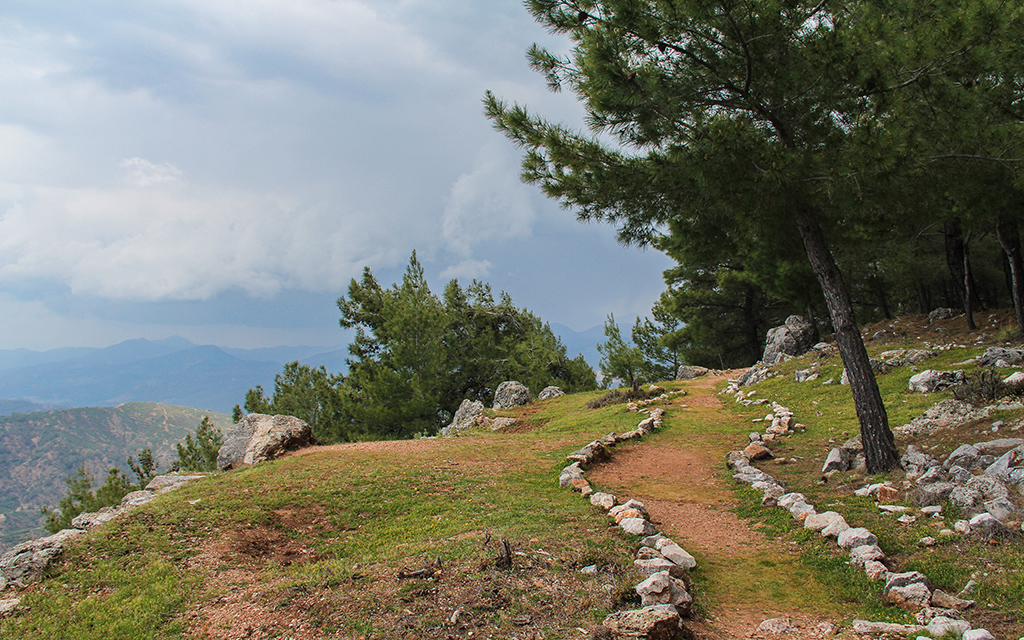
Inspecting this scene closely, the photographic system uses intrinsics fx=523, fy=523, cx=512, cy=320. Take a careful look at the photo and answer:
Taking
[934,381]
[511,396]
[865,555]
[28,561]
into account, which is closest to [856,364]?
[865,555]

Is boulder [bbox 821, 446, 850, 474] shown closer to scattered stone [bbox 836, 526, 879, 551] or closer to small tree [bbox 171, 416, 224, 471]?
scattered stone [bbox 836, 526, 879, 551]

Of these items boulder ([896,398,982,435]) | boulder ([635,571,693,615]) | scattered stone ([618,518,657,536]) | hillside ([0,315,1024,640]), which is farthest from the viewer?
boulder ([896,398,982,435])

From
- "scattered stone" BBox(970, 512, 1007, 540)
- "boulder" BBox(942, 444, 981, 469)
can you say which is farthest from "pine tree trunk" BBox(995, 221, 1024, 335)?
"scattered stone" BBox(970, 512, 1007, 540)

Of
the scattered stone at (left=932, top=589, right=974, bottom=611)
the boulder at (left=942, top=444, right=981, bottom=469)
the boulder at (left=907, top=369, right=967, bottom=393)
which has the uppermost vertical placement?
the boulder at (left=907, top=369, right=967, bottom=393)

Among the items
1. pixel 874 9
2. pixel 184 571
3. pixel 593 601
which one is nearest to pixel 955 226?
pixel 874 9

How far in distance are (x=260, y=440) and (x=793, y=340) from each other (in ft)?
87.1

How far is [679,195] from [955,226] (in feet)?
59.1

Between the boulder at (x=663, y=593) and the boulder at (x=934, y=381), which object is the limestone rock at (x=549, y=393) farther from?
the boulder at (x=663, y=593)

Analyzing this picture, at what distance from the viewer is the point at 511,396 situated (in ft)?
85.4

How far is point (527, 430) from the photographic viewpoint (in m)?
19.4

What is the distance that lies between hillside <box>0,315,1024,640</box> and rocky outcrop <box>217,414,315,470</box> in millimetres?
2137

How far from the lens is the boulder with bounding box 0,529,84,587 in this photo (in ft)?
20.6

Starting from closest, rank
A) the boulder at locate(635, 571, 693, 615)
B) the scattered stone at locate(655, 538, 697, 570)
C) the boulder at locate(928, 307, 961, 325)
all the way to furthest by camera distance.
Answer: the boulder at locate(635, 571, 693, 615), the scattered stone at locate(655, 538, 697, 570), the boulder at locate(928, 307, 961, 325)

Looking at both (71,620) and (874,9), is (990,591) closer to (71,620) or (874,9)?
(71,620)
